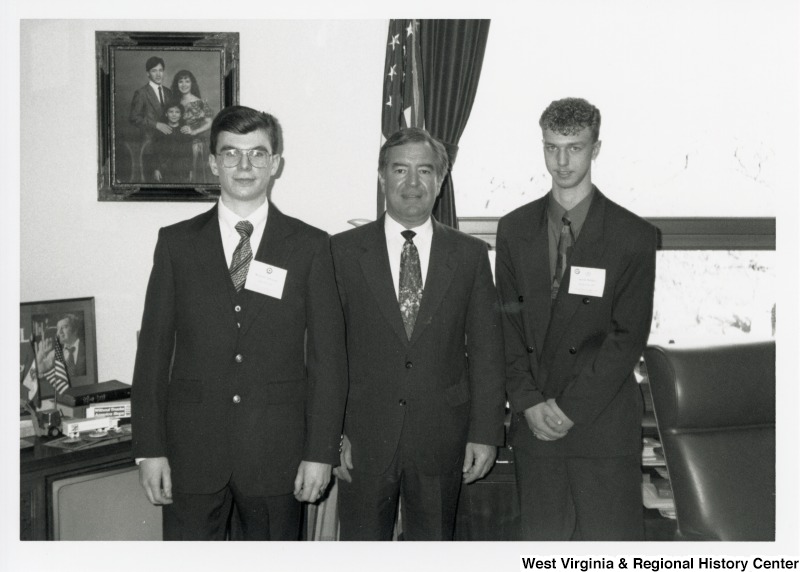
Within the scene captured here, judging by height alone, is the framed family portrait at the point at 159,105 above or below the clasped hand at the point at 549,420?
above

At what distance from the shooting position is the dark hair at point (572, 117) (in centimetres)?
208

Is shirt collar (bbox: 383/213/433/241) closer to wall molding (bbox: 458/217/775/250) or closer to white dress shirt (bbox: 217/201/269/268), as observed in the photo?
white dress shirt (bbox: 217/201/269/268)

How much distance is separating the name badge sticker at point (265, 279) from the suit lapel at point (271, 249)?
1 centimetres

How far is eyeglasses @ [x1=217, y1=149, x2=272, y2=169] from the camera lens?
1945mm

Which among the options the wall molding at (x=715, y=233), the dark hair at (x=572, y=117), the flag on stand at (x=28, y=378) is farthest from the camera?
the wall molding at (x=715, y=233)

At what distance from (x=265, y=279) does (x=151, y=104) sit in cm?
132

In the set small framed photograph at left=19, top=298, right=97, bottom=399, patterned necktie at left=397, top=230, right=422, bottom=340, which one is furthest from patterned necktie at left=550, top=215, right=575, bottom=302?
small framed photograph at left=19, top=298, right=97, bottom=399

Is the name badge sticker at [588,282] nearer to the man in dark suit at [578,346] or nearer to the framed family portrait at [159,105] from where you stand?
the man in dark suit at [578,346]

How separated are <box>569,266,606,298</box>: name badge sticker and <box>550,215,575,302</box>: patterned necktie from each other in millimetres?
49

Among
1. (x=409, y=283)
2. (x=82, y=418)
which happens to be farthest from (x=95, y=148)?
(x=409, y=283)

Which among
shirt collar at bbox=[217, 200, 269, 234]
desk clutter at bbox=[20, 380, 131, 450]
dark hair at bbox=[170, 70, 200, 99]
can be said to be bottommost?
desk clutter at bbox=[20, 380, 131, 450]

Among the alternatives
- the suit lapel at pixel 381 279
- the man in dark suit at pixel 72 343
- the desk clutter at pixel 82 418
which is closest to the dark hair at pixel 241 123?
the suit lapel at pixel 381 279

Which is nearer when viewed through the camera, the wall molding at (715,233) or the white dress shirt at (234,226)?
the white dress shirt at (234,226)

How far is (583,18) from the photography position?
296cm
